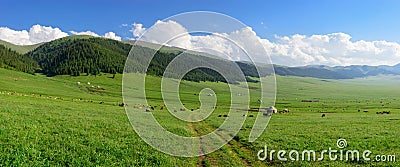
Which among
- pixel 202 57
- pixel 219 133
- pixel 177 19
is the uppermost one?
pixel 177 19

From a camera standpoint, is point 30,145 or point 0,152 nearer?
point 0,152

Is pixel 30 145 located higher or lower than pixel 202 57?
lower

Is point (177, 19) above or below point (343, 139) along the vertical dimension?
above

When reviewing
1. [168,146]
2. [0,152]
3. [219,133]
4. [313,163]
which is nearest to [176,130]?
[219,133]

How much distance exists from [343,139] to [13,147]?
85.7 feet

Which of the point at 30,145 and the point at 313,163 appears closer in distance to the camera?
the point at 30,145

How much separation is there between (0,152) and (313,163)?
18.4 meters

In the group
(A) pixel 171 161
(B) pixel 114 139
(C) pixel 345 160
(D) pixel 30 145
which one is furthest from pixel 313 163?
(D) pixel 30 145

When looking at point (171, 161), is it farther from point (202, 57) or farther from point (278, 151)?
point (278, 151)

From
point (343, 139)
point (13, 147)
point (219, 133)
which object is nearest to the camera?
point (13, 147)

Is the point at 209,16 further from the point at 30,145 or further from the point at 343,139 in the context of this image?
the point at 343,139

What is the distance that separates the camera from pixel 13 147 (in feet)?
52.9

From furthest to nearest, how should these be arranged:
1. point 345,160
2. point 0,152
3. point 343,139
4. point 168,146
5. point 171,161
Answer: point 343,139 < point 168,146 < point 345,160 < point 171,161 < point 0,152

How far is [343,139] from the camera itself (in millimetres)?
26766
